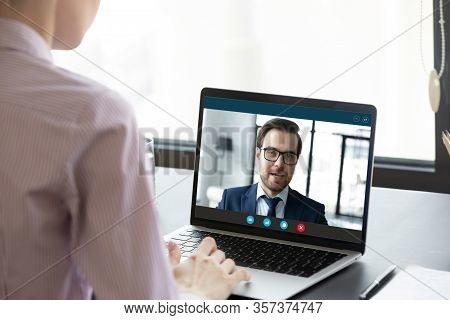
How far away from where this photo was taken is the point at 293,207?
1.24m

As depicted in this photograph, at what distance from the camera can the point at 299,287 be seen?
3.38ft

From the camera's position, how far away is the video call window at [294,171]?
122 cm

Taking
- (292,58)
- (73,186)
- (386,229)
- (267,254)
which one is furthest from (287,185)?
(292,58)

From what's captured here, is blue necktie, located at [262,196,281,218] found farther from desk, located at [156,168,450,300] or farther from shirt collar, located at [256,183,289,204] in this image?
desk, located at [156,168,450,300]

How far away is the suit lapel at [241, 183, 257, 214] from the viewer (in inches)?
50.0

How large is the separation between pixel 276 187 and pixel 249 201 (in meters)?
0.07

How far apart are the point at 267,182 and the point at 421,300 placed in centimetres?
36

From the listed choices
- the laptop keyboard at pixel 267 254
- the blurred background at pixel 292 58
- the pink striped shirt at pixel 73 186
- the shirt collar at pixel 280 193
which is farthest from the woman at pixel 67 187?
the blurred background at pixel 292 58

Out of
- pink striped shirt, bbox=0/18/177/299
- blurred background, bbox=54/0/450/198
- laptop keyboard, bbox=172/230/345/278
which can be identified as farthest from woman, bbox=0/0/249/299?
blurred background, bbox=54/0/450/198

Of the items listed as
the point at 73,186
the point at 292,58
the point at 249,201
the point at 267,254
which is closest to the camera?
the point at 73,186

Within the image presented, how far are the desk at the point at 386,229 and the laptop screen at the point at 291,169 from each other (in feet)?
0.26

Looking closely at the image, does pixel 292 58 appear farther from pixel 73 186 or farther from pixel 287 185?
pixel 73 186

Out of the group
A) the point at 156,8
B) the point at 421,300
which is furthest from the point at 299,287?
the point at 156,8

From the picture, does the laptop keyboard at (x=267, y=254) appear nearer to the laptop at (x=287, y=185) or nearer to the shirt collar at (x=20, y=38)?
the laptop at (x=287, y=185)
